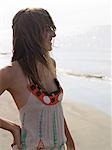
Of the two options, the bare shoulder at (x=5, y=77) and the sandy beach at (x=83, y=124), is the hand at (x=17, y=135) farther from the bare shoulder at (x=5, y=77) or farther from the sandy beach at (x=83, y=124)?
the sandy beach at (x=83, y=124)

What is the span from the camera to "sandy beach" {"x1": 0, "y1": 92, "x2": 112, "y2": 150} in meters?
6.51

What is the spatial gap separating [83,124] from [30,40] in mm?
6495

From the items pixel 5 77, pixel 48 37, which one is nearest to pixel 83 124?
pixel 48 37

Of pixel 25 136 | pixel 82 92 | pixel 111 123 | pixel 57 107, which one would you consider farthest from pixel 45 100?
pixel 82 92

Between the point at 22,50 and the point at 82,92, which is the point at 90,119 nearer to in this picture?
the point at 82,92

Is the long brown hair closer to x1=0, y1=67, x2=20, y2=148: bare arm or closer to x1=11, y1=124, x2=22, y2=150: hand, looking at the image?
x1=0, y1=67, x2=20, y2=148: bare arm

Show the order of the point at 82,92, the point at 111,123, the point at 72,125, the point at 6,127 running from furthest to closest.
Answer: the point at 82,92, the point at 111,123, the point at 72,125, the point at 6,127

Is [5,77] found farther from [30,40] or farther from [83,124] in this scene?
[83,124]

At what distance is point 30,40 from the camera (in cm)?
186

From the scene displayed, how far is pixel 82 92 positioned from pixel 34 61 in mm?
11681

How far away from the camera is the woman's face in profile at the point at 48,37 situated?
1905 mm

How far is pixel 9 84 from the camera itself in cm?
183

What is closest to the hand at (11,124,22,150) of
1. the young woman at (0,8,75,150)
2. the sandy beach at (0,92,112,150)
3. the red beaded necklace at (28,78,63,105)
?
the young woman at (0,8,75,150)

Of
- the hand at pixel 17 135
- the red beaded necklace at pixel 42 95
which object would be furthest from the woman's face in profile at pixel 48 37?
the hand at pixel 17 135
